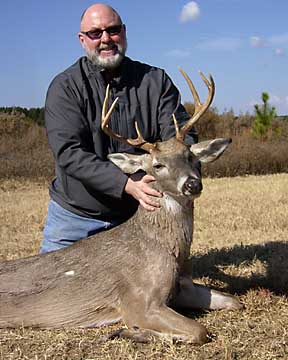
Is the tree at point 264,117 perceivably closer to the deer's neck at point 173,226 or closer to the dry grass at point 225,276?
the dry grass at point 225,276

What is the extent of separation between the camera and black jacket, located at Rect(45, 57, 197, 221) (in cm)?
498

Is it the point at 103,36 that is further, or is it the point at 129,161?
the point at 103,36

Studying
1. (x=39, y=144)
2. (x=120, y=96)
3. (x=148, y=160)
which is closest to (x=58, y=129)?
(x=120, y=96)

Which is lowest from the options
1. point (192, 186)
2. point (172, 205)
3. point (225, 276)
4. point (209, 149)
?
point (225, 276)

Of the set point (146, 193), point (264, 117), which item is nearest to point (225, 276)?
point (146, 193)

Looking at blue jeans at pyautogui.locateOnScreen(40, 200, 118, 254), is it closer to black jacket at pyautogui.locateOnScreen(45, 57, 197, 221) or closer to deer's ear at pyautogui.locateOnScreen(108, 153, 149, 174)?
black jacket at pyautogui.locateOnScreen(45, 57, 197, 221)

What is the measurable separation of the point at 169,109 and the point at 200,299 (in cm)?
162

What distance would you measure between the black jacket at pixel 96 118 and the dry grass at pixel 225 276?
3.86ft

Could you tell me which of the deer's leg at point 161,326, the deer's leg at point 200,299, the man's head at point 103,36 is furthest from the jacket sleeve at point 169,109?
the deer's leg at point 161,326

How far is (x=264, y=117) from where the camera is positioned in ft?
80.2

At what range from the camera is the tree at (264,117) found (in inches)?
A: 927

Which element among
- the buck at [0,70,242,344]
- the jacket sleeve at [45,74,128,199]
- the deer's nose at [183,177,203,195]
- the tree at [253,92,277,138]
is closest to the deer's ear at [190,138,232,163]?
the buck at [0,70,242,344]

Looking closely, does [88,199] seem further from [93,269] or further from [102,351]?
[102,351]

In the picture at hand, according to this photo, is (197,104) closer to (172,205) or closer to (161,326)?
(172,205)
